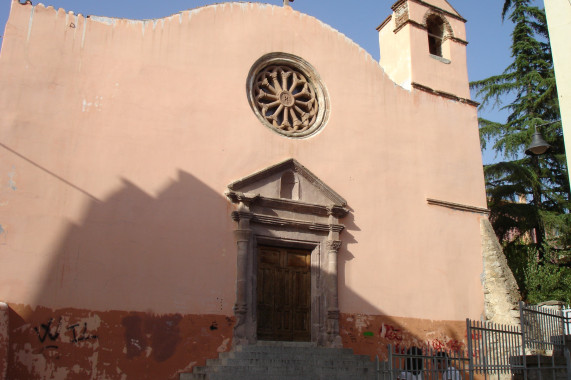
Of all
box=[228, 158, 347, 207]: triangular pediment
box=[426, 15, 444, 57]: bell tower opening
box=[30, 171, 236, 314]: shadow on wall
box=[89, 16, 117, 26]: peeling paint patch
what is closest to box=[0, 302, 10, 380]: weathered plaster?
box=[30, 171, 236, 314]: shadow on wall

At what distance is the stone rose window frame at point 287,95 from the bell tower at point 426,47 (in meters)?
2.69

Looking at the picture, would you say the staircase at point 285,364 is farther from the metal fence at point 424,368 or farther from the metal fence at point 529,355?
the metal fence at point 529,355

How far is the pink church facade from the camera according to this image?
8836 mm

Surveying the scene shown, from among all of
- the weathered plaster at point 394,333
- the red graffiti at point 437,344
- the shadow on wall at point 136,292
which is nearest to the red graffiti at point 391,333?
the weathered plaster at point 394,333

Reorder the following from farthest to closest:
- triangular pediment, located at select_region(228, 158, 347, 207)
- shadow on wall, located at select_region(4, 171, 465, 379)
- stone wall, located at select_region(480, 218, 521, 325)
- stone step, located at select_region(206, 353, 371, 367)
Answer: stone wall, located at select_region(480, 218, 521, 325)
triangular pediment, located at select_region(228, 158, 347, 207)
stone step, located at select_region(206, 353, 371, 367)
shadow on wall, located at select_region(4, 171, 465, 379)

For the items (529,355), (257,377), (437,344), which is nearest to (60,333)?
(257,377)

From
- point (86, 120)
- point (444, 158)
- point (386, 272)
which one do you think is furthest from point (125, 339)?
Answer: point (444, 158)

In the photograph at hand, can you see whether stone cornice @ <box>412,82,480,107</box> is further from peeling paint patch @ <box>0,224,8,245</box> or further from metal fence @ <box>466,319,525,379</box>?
peeling paint patch @ <box>0,224,8,245</box>

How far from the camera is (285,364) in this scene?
916cm

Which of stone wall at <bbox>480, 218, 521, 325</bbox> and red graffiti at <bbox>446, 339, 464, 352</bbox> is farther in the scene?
stone wall at <bbox>480, 218, 521, 325</bbox>

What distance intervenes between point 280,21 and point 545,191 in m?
10.7

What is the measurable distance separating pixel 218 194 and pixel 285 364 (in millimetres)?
3201

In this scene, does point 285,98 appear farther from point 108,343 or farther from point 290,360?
point 108,343

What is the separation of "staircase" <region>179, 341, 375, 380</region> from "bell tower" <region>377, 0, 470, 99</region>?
665 cm
